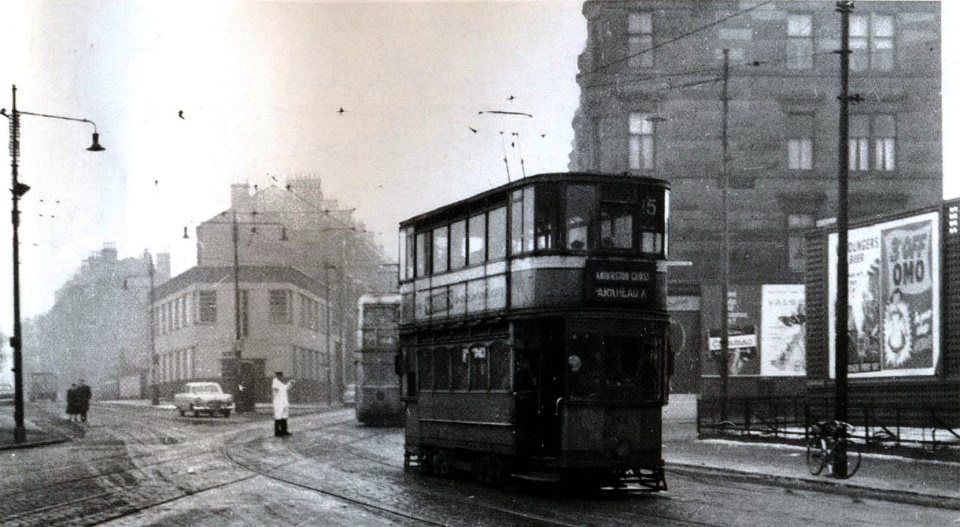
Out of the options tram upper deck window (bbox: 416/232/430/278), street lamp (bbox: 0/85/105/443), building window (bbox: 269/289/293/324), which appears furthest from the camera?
building window (bbox: 269/289/293/324)

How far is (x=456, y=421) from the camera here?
19.9m

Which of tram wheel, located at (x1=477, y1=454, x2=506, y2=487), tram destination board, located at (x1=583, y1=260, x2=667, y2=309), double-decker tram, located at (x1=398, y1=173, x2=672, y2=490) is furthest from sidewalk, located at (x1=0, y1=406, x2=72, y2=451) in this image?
tram destination board, located at (x1=583, y1=260, x2=667, y2=309)

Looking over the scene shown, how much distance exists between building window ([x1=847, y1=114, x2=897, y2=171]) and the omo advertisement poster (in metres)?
20.0

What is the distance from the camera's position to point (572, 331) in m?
17.0

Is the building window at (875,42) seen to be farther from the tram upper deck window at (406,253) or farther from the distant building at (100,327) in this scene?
the distant building at (100,327)

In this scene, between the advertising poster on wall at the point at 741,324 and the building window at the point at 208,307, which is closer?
the advertising poster on wall at the point at 741,324

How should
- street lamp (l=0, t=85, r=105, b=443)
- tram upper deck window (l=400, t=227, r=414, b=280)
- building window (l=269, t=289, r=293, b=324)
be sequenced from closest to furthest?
1. tram upper deck window (l=400, t=227, r=414, b=280)
2. street lamp (l=0, t=85, r=105, b=443)
3. building window (l=269, t=289, r=293, b=324)

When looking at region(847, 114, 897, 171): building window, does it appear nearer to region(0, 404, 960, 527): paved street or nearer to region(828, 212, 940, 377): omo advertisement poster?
region(828, 212, 940, 377): omo advertisement poster

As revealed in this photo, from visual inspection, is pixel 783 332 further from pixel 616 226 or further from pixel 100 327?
pixel 100 327

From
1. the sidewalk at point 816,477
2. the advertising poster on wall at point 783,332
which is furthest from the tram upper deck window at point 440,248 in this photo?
the advertising poster on wall at point 783,332

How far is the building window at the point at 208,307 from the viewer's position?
7500 centimetres

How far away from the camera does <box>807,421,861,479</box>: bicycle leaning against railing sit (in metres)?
20.0

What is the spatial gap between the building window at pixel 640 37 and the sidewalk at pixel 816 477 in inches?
880

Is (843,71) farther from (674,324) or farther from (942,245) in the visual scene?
(674,324)
